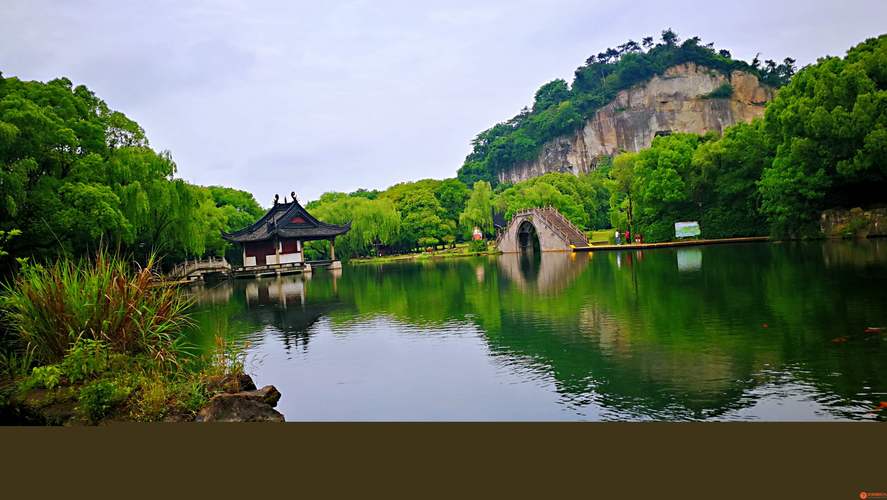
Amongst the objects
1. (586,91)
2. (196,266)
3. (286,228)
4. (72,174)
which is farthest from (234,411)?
(586,91)

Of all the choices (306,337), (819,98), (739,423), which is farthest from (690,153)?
(739,423)

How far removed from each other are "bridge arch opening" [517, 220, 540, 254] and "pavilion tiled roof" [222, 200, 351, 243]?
45.3 feet

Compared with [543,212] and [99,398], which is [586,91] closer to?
[543,212]

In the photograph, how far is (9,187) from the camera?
556 inches

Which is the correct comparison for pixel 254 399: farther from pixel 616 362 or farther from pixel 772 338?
pixel 772 338

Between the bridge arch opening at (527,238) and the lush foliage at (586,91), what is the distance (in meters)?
40.3

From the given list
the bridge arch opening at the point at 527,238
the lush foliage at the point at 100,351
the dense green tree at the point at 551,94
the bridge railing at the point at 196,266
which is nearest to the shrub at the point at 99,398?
the lush foliage at the point at 100,351

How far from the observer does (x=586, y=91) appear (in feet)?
316

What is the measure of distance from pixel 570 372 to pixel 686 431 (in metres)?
2.64

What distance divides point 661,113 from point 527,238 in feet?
139

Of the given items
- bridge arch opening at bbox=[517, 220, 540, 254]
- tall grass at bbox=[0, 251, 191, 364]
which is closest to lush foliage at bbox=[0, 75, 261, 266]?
tall grass at bbox=[0, 251, 191, 364]

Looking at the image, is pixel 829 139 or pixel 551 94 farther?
pixel 551 94

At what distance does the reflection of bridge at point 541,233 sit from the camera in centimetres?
4534

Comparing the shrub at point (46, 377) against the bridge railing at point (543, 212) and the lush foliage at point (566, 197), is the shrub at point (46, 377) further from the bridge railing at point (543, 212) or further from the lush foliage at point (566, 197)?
the lush foliage at point (566, 197)
